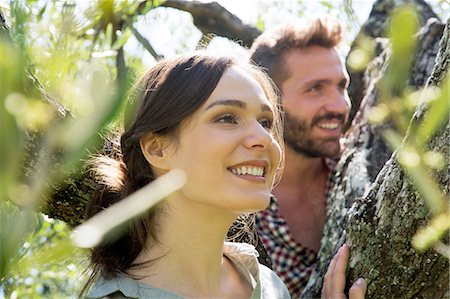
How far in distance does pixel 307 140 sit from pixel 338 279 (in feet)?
3.88

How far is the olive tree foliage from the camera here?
500 millimetres

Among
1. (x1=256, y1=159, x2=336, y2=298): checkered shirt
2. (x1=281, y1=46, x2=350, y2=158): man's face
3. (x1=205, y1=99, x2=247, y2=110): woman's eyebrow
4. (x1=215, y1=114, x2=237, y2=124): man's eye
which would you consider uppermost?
(x1=205, y1=99, x2=247, y2=110): woman's eyebrow

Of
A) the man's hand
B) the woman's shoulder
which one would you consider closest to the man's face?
the man's hand

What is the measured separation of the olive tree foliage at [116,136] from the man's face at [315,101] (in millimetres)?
111

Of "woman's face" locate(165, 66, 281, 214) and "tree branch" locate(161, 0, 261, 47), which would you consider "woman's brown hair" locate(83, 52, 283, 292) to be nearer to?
"woman's face" locate(165, 66, 281, 214)

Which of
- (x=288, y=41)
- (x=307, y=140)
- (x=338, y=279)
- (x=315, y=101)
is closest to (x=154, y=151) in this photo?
(x=338, y=279)

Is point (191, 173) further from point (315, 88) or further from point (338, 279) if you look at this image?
point (315, 88)

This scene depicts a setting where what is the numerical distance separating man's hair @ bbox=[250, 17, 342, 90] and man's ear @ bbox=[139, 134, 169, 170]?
141 centimetres

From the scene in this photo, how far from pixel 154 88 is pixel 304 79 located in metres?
1.39

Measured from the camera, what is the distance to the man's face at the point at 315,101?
294cm

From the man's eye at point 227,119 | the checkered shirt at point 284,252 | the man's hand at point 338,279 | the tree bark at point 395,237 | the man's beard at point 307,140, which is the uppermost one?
the man's eye at point 227,119

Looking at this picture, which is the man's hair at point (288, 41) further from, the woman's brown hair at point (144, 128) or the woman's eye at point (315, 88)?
the woman's brown hair at point (144, 128)

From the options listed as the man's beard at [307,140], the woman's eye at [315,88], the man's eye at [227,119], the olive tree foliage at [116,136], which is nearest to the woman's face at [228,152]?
the man's eye at [227,119]

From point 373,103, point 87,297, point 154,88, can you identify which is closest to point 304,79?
point 373,103
